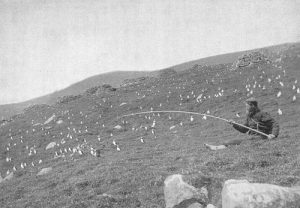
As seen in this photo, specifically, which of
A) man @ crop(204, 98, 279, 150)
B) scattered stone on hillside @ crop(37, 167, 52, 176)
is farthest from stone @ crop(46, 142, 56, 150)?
man @ crop(204, 98, 279, 150)


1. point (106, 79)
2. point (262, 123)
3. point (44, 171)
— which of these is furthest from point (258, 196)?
point (106, 79)

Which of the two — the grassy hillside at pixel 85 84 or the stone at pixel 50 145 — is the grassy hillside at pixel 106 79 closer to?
the grassy hillside at pixel 85 84

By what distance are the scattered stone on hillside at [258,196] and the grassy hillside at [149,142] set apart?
1634mm

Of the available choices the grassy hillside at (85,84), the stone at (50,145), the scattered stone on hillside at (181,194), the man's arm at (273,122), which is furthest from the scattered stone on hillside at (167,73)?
the scattered stone on hillside at (181,194)

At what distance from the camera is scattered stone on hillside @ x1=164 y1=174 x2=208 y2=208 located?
34.1ft

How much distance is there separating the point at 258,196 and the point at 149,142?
59.7 ft

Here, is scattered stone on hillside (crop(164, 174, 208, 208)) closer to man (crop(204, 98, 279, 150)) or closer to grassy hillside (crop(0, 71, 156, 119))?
man (crop(204, 98, 279, 150))

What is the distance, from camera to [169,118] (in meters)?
33.1

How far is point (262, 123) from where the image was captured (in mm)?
17047

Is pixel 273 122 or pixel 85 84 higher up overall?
pixel 85 84

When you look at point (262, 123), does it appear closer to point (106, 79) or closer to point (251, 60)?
point (251, 60)

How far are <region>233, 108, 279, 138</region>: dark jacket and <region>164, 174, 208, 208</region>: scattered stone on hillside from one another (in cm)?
672

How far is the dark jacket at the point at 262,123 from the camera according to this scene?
54.9 ft

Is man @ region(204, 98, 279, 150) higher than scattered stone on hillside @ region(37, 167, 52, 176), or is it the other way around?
man @ region(204, 98, 279, 150)
